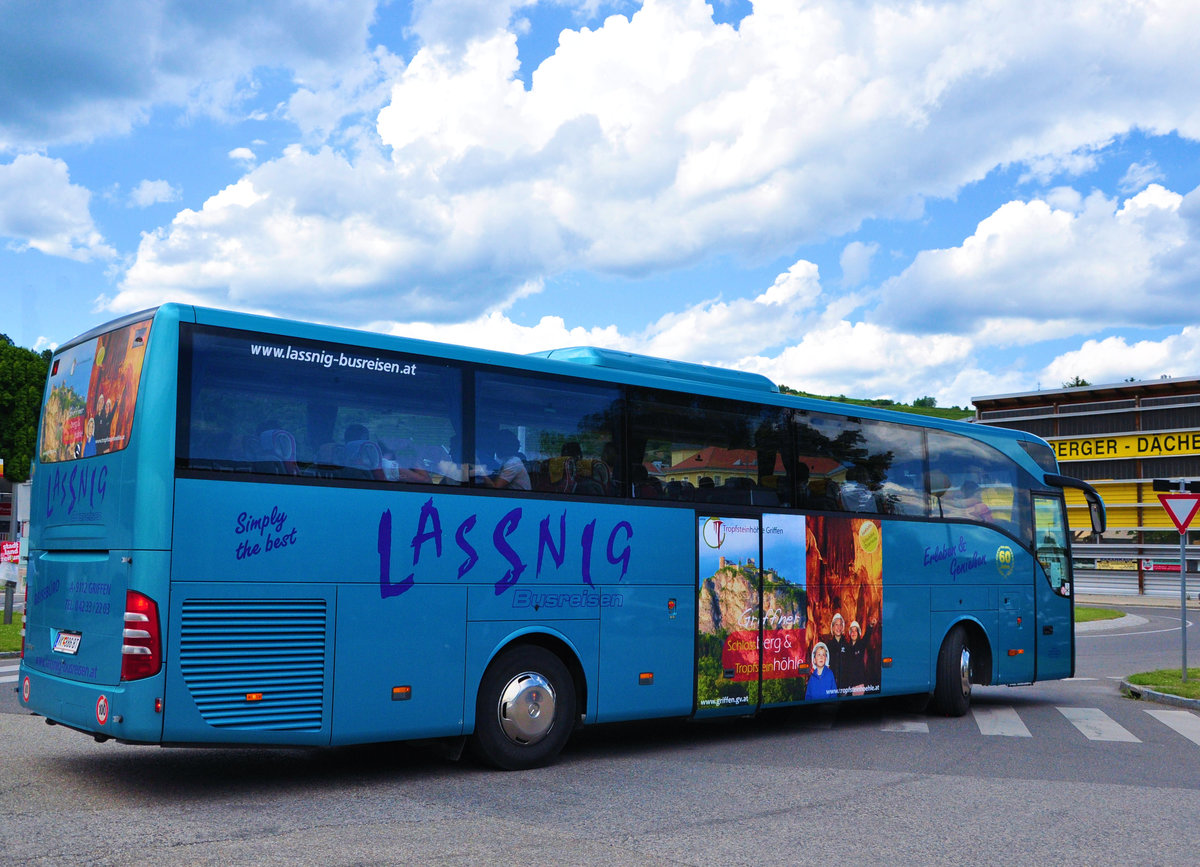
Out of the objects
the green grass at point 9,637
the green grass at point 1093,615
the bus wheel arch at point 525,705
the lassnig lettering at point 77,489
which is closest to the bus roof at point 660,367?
the bus wheel arch at point 525,705

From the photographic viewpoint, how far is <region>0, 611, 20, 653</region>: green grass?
18.7 meters

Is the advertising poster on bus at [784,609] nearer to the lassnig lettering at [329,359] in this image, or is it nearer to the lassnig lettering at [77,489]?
the lassnig lettering at [329,359]

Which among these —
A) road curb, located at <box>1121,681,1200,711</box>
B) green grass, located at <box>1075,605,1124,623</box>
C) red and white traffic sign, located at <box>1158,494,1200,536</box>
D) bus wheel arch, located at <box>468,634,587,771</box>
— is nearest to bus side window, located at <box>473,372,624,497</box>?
bus wheel arch, located at <box>468,634,587,771</box>

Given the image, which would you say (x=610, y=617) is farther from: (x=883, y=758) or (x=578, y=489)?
(x=883, y=758)

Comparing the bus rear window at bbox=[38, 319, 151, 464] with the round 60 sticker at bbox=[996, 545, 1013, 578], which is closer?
the bus rear window at bbox=[38, 319, 151, 464]

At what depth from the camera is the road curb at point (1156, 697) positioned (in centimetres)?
1477

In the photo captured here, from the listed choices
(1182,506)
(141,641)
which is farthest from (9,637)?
(1182,506)

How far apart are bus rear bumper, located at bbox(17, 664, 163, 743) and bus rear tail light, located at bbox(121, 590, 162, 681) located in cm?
7

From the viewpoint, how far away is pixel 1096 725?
42.7 feet

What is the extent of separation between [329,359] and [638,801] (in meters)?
3.75

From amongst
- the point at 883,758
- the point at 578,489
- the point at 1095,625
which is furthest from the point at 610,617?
the point at 1095,625

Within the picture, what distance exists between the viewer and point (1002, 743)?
11.5m

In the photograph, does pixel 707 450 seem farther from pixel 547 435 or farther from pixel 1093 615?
pixel 1093 615

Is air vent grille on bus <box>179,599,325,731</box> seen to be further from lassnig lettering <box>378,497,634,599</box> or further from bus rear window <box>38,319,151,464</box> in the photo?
bus rear window <box>38,319,151,464</box>
